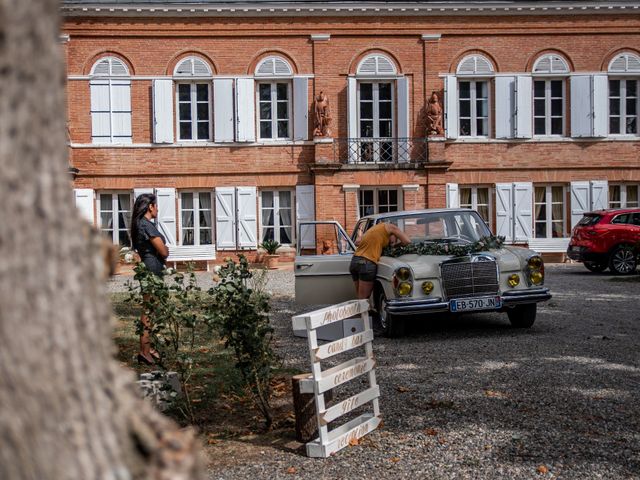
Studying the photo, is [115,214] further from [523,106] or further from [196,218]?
[523,106]

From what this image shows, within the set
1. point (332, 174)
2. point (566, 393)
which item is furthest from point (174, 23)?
point (566, 393)

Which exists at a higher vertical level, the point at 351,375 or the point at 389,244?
the point at 389,244

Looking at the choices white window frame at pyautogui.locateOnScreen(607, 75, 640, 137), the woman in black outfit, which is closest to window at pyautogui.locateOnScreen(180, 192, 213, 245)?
white window frame at pyautogui.locateOnScreen(607, 75, 640, 137)

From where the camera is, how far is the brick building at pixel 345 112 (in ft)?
73.8

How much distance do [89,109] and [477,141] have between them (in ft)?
37.9

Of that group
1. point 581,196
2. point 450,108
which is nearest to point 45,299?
point 450,108

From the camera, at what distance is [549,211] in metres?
23.5

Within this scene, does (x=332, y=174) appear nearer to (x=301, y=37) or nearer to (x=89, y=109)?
(x=301, y=37)

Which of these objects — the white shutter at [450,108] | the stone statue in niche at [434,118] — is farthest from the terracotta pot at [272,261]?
the white shutter at [450,108]

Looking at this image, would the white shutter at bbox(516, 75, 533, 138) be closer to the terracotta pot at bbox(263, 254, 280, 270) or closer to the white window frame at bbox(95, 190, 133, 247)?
the terracotta pot at bbox(263, 254, 280, 270)

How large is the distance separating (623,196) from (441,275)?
1637cm

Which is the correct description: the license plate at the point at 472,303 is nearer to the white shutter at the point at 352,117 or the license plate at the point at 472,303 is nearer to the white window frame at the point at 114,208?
the white shutter at the point at 352,117

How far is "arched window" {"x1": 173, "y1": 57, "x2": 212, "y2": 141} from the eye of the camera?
2264 centimetres

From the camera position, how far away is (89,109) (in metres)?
22.4
